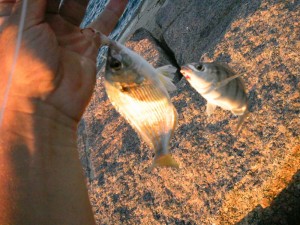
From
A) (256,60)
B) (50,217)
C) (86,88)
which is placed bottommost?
(50,217)

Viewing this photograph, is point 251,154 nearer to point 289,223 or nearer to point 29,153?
point 289,223

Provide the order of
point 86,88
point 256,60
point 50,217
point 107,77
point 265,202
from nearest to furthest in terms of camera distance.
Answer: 1. point 107,77
2. point 50,217
3. point 86,88
4. point 265,202
5. point 256,60

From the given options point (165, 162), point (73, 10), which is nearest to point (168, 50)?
point (73, 10)

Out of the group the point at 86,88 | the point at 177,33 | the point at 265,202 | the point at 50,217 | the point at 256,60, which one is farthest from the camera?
the point at 177,33

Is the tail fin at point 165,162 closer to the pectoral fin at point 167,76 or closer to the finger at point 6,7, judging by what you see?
the pectoral fin at point 167,76

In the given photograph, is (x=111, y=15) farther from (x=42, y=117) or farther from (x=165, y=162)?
(x=165, y=162)

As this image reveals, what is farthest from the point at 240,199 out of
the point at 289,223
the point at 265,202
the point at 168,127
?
the point at 168,127

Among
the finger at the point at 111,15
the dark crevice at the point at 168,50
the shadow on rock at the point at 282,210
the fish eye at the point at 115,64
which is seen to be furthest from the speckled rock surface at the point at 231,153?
the fish eye at the point at 115,64

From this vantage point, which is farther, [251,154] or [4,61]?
[251,154]

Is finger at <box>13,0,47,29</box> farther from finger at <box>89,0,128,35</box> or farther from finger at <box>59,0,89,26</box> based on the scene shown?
finger at <box>89,0,128,35</box>
